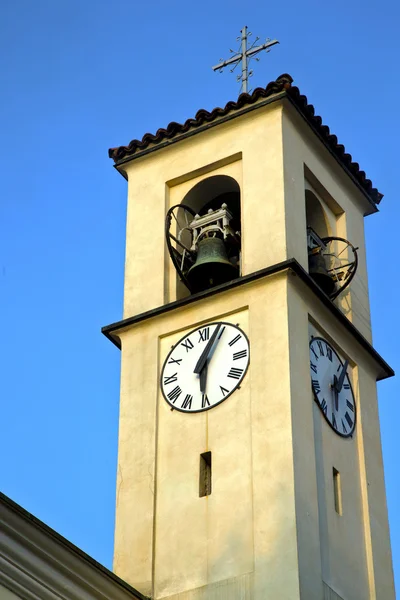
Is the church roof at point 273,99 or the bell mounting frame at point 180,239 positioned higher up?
the church roof at point 273,99

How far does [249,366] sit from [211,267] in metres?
2.20

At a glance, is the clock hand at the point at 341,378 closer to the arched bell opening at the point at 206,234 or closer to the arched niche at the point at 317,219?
the arched bell opening at the point at 206,234

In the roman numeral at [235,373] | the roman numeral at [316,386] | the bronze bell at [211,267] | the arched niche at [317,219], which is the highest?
the arched niche at [317,219]

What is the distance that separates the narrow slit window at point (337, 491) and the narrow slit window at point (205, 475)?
1.74 m

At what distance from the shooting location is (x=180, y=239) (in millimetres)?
26203

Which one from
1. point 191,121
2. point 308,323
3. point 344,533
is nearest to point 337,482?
point 344,533

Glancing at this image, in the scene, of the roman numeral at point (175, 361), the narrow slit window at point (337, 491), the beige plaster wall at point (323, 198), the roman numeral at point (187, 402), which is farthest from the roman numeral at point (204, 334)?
the narrow slit window at point (337, 491)

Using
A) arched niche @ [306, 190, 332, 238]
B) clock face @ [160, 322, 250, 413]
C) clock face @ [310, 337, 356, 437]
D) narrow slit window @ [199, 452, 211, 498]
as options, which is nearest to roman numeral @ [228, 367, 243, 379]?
clock face @ [160, 322, 250, 413]

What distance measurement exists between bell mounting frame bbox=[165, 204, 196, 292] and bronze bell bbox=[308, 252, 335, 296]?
70.1 inches

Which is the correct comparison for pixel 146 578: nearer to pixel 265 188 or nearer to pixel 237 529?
pixel 237 529

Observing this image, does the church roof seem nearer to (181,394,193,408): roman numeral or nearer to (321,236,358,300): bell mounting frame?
(321,236,358,300): bell mounting frame

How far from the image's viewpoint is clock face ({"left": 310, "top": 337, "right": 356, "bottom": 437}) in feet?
78.2

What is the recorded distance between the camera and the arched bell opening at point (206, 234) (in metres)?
25.3

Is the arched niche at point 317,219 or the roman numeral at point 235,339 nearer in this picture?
the roman numeral at point 235,339
